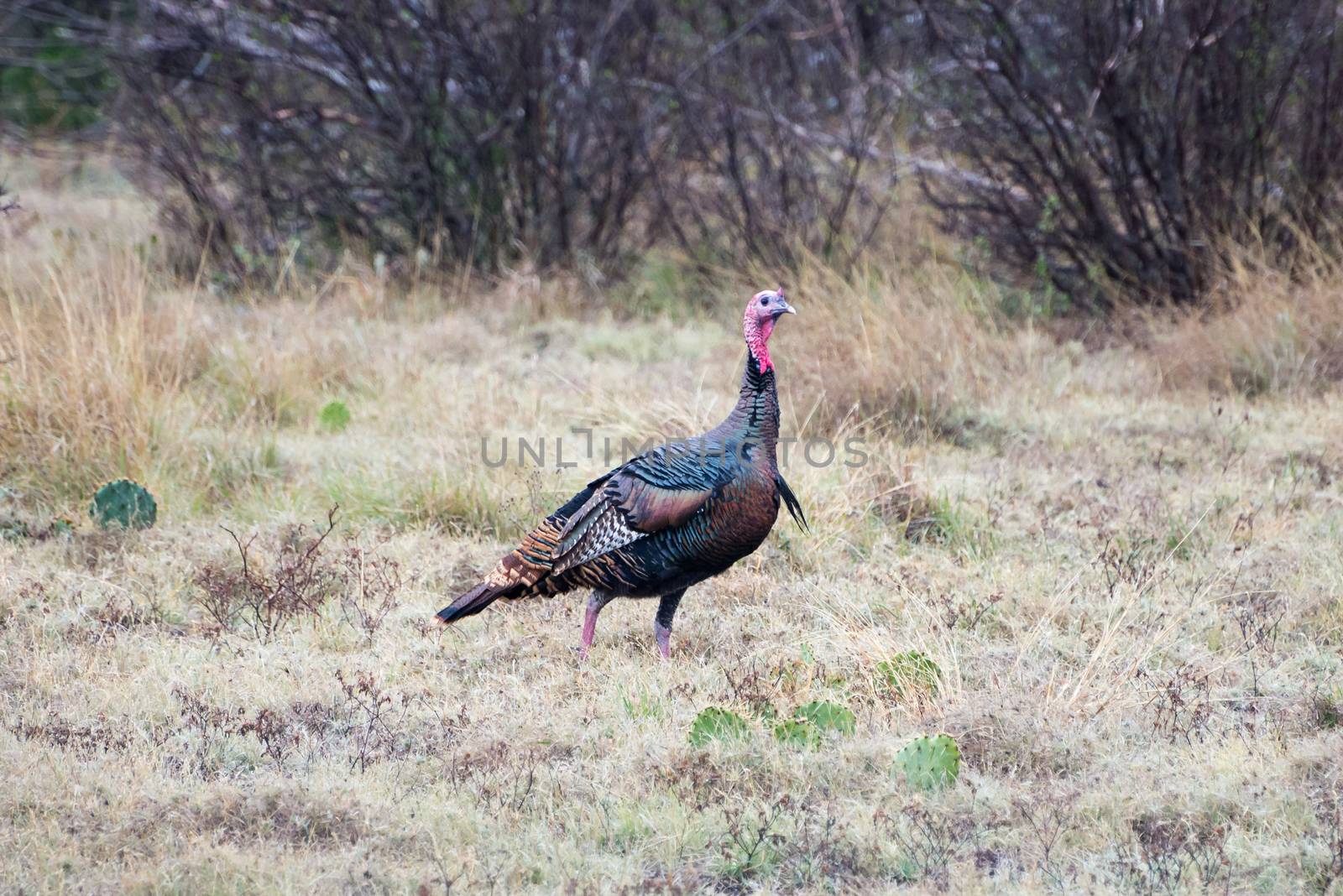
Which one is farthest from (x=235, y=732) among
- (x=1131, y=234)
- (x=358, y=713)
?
(x=1131, y=234)

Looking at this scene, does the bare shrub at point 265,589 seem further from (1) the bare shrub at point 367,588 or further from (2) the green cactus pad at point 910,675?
(2) the green cactus pad at point 910,675

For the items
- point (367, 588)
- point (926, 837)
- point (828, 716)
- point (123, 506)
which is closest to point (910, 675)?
point (828, 716)

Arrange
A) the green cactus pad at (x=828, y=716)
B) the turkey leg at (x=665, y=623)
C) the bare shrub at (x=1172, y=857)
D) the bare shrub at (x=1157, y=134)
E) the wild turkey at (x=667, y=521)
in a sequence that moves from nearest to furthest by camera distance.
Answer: the bare shrub at (x=1172, y=857)
the green cactus pad at (x=828, y=716)
the wild turkey at (x=667, y=521)
the turkey leg at (x=665, y=623)
the bare shrub at (x=1157, y=134)

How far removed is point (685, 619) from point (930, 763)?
1518mm

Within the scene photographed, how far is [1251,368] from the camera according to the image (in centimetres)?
724

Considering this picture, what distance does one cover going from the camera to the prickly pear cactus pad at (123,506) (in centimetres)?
534

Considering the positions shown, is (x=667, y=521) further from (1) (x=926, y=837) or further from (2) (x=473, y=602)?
Result: (1) (x=926, y=837)

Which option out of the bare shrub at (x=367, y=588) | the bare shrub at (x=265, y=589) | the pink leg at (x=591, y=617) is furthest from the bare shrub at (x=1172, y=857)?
the bare shrub at (x=265, y=589)

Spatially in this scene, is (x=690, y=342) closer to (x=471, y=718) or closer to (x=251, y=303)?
(x=251, y=303)

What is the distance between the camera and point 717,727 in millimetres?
3711

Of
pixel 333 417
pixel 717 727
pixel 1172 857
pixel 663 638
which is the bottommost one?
pixel 333 417

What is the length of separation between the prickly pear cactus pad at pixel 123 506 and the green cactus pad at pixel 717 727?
9.13 ft

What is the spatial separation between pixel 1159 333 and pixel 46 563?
619 cm

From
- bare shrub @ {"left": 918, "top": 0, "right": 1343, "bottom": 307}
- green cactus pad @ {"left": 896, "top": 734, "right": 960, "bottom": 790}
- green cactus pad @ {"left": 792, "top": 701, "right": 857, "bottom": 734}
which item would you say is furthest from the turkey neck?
bare shrub @ {"left": 918, "top": 0, "right": 1343, "bottom": 307}
